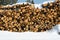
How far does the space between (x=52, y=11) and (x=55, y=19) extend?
1.21ft

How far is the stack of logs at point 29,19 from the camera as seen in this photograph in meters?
8.00

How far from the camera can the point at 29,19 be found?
26.5 feet

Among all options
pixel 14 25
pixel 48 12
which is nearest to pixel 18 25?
pixel 14 25

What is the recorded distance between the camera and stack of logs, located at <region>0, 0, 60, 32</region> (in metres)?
8.00

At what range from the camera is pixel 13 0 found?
41.3 meters

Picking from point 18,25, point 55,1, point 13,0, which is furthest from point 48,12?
point 13,0

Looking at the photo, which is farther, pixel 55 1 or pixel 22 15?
pixel 55 1

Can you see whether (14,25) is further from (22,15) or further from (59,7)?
(59,7)

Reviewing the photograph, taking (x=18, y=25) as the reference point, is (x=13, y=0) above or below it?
below

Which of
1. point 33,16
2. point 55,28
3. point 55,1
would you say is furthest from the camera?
point 55,1

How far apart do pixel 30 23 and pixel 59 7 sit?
148 centimetres

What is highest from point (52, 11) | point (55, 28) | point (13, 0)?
point (52, 11)

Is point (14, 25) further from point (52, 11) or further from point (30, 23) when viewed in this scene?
point (52, 11)

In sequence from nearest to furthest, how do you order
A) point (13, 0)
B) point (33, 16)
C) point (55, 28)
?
1. point (55, 28)
2. point (33, 16)
3. point (13, 0)
